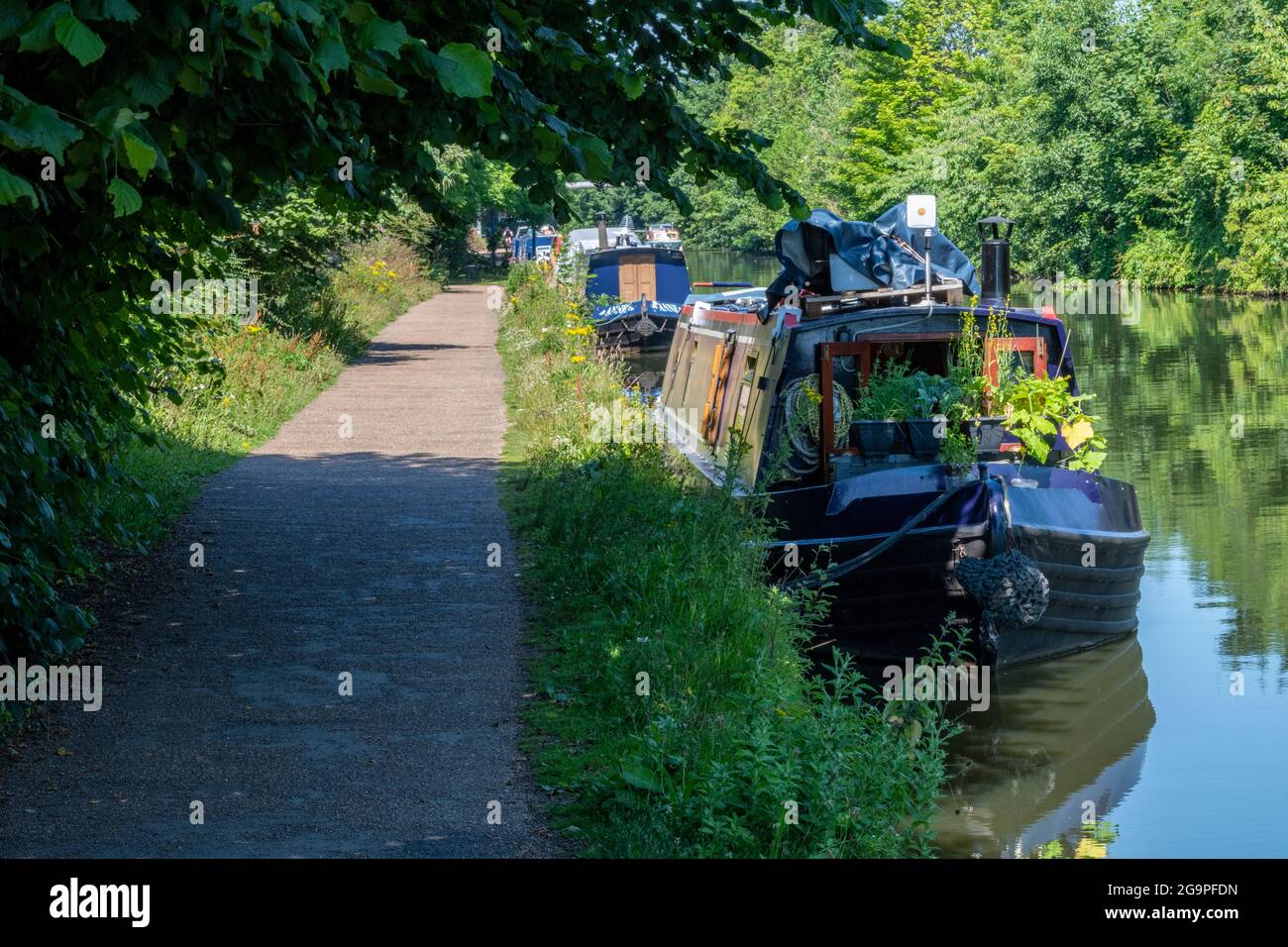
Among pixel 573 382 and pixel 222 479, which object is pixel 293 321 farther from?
pixel 222 479

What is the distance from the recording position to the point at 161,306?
10.2 meters

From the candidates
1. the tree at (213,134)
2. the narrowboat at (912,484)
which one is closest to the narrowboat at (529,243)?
the narrowboat at (912,484)

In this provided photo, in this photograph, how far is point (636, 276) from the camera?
33.1m

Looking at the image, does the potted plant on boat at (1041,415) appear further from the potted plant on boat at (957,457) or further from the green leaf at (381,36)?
the green leaf at (381,36)

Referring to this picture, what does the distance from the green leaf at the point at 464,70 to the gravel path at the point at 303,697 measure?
8.04ft

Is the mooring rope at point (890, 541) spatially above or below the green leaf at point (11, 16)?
below

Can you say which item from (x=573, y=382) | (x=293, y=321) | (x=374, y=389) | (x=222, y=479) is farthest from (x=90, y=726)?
(x=293, y=321)

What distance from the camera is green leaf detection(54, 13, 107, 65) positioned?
434 cm

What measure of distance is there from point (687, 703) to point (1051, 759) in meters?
3.86

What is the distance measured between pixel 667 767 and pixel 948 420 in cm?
501

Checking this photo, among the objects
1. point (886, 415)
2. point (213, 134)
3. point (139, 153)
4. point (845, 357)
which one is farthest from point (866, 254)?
point (139, 153)

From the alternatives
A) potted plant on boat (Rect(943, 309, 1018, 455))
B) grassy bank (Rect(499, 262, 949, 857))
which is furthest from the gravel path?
potted plant on boat (Rect(943, 309, 1018, 455))

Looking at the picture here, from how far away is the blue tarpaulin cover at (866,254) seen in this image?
1238 centimetres

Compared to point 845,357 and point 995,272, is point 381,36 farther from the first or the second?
point 995,272
